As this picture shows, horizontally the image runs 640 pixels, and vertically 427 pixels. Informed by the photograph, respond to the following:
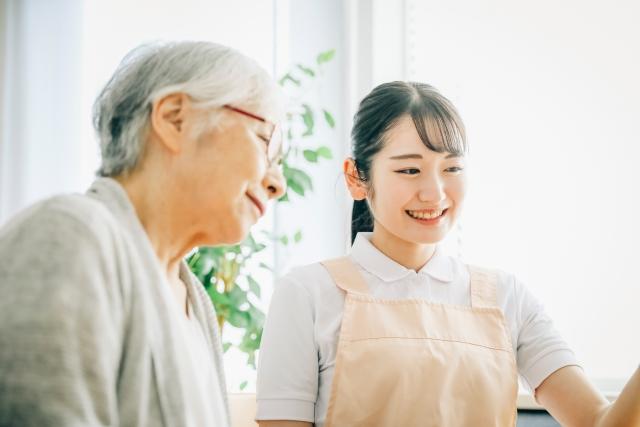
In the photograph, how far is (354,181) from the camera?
5.02 ft

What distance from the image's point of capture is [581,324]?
2154mm

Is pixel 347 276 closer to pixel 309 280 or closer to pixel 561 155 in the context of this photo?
pixel 309 280

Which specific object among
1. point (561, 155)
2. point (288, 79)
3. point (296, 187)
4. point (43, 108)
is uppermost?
point (288, 79)

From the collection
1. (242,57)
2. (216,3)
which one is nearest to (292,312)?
(242,57)

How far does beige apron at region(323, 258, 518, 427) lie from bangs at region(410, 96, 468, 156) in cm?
33

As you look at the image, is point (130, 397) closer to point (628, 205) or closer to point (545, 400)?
point (545, 400)

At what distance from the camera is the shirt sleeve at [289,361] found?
1340 millimetres

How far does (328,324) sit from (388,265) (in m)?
0.19

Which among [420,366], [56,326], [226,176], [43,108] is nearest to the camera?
[56,326]

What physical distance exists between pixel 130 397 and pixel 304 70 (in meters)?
1.63

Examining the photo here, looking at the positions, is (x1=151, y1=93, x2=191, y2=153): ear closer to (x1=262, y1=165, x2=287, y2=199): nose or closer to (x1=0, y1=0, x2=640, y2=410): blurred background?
(x1=262, y1=165, x2=287, y2=199): nose

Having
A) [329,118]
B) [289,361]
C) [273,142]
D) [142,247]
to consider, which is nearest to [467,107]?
[329,118]

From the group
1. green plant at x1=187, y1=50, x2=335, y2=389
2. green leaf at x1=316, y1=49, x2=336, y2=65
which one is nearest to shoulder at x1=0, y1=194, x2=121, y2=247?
green plant at x1=187, y1=50, x2=335, y2=389

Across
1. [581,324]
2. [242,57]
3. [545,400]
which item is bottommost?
[581,324]
